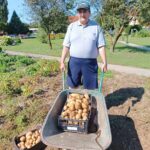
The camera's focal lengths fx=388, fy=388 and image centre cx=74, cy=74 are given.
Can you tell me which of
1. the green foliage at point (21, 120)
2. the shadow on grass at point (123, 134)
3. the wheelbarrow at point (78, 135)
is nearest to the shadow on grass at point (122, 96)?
the shadow on grass at point (123, 134)

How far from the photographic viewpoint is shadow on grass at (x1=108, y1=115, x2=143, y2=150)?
6.58m

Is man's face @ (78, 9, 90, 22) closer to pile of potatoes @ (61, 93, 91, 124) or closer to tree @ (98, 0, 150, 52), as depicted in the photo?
pile of potatoes @ (61, 93, 91, 124)

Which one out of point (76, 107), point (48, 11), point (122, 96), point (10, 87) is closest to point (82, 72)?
point (76, 107)

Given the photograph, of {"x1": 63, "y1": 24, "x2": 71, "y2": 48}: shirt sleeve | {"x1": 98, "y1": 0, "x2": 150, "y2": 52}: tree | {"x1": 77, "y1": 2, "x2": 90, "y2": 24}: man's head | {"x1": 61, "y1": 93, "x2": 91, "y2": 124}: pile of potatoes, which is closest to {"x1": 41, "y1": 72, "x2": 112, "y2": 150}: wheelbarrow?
{"x1": 61, "y1": 93, "x2": 91, "y2": 124}: pile of potatoes

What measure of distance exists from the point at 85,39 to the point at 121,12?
19.8 meters

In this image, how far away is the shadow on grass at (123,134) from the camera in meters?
6.58

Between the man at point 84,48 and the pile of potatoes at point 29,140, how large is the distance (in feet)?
→ 4.30

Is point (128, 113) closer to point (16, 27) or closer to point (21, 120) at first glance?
point (21, 120)

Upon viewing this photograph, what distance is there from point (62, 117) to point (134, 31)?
62786mm

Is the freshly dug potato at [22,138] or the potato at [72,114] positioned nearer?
the potato at [72,114]

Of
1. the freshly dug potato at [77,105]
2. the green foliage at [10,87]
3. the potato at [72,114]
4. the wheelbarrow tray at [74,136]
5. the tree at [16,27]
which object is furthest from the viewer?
the tree at [16,27]

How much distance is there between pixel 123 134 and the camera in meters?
6.92

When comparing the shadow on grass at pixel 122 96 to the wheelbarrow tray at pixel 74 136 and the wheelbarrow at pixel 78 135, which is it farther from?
the wheelbarrow tray at pixel 74 136

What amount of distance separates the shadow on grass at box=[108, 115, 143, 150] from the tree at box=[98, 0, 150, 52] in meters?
17.8
